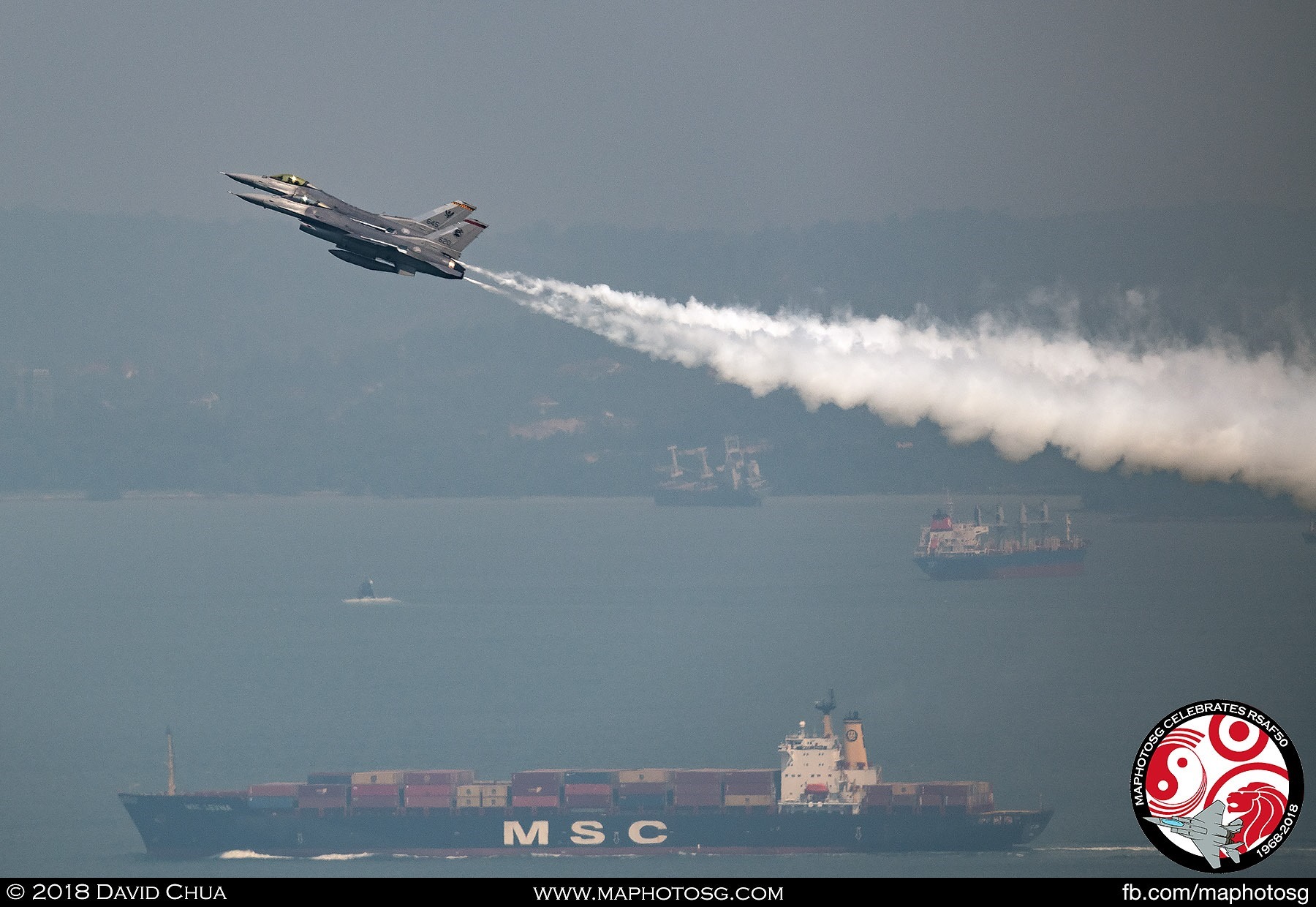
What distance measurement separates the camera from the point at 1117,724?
121m

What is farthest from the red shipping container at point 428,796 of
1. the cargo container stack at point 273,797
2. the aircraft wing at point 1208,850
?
the aircraft wing at point 1208,850

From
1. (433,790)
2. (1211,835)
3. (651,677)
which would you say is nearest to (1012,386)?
(1211,835)

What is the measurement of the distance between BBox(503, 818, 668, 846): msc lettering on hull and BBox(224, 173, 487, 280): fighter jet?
2000 inches

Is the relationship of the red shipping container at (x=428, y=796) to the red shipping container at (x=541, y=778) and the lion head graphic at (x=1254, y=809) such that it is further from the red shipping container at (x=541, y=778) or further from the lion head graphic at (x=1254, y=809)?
the lion head graphic at (x=1254, y=809)

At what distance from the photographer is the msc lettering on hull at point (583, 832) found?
9100cm

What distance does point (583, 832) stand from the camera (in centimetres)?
9269

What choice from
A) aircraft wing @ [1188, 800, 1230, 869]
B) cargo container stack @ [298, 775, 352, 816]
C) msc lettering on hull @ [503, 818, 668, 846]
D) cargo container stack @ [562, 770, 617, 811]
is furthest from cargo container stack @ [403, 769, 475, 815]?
aircraft wing @ [1188, 800, 1230, 869]

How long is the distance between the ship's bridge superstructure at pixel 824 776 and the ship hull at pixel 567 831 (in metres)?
0.66

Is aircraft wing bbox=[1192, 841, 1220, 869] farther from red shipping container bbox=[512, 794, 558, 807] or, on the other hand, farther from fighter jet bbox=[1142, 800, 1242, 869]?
red shipping container bbox=[512, 794, 558, 807]

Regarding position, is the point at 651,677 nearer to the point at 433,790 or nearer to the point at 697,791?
the point at 697,791

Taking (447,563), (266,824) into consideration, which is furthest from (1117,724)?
(447,563)

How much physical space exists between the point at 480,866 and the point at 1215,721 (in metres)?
51.6

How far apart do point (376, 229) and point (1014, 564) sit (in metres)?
135

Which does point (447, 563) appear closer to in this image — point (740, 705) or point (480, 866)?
point (740, 705)
